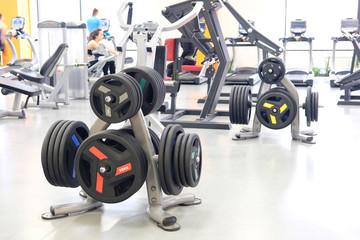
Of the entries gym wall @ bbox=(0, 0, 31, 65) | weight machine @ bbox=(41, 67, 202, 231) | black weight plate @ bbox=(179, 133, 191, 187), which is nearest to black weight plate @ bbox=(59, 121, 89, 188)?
weight machine @ bbox=(41, 67, 202, 231)

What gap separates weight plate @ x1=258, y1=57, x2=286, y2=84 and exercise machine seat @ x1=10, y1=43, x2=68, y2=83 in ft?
11.4

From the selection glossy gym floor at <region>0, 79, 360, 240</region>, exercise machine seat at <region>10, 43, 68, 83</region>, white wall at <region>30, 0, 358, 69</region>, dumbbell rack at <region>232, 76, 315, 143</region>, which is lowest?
glossy gym floor at <region>0, 79, 360, 240</region>

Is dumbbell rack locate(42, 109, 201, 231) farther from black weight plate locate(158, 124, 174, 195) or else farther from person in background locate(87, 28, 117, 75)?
person in background locate(87, 28, 117, 75)

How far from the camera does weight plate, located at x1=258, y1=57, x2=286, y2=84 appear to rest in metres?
5.18

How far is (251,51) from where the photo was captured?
12.5 meters

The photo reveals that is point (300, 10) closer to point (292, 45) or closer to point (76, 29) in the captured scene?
point (292, 45)

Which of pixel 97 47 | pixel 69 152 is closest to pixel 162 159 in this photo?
pixel 69 152

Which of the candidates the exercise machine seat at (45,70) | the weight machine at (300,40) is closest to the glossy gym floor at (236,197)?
the exercise machine seat at (45,70)

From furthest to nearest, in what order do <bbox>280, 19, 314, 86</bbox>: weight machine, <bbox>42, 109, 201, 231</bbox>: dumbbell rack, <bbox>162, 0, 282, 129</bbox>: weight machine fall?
1. <bbox>280, 19, 314, 86</bbox>: weight machine
2. <bbox>162, 0, 282, 129</bbox>: weight machine
3. <bbox>42, 109, 201, 231</bbox>: dumbbell rack

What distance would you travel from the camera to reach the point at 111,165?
2840 mm

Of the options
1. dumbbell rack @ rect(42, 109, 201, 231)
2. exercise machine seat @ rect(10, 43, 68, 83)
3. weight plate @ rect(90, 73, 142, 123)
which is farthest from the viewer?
exercise machine seat @ rect(10, 43, 68, 83)

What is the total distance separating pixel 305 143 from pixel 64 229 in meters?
3.12

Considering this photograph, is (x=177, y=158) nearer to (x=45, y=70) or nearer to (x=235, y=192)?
(x=235, y=192)

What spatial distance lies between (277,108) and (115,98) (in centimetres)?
263
